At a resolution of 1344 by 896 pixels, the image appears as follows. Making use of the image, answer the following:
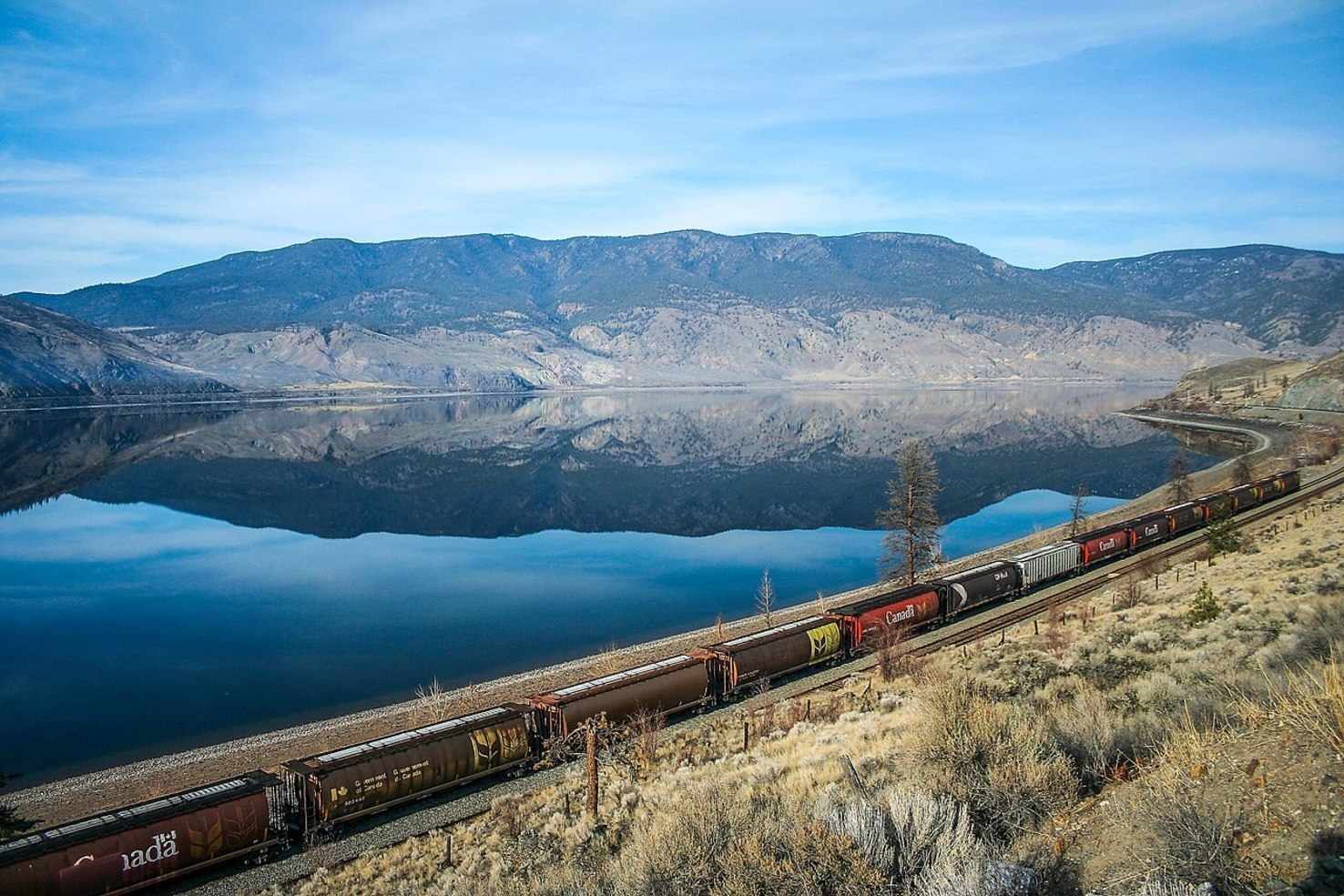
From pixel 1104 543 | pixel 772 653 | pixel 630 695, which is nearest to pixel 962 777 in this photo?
pixel 630 695

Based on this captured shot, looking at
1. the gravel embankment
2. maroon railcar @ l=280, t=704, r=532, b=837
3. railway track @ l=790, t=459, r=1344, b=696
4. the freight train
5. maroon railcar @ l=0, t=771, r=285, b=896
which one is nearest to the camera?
maroon railcar @ l=0, t=771, r=285, b=896

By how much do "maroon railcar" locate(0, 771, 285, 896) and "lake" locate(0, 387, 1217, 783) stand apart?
12.2 metres

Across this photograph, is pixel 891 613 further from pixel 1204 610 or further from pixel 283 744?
pixel 283 744

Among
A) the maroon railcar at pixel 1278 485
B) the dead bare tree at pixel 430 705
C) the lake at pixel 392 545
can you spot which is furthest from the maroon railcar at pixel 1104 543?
the dead bare tree at pixel 430 705

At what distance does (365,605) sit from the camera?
44094 mm

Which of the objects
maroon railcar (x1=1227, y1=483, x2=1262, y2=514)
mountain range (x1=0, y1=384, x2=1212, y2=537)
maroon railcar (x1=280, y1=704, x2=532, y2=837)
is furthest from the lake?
maroon railcar (x1=1227, y1=483, x2=1262, y2=514)

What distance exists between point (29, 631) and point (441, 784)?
32996mm

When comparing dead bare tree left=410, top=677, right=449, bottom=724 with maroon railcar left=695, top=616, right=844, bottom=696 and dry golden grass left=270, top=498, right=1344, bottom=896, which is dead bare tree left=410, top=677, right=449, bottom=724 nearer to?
maroon railcar left=695, top=616, right=844, bottom=696

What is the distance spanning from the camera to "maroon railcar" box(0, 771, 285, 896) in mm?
14367

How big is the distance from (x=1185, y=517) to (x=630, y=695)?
36.2 m

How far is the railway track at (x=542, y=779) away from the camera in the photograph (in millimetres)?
16375

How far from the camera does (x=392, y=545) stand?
60594 millimetres

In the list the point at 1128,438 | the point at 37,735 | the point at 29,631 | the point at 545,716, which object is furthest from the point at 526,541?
the point at 1128,438

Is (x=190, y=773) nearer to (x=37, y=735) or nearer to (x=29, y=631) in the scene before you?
(x=37, y=735)
